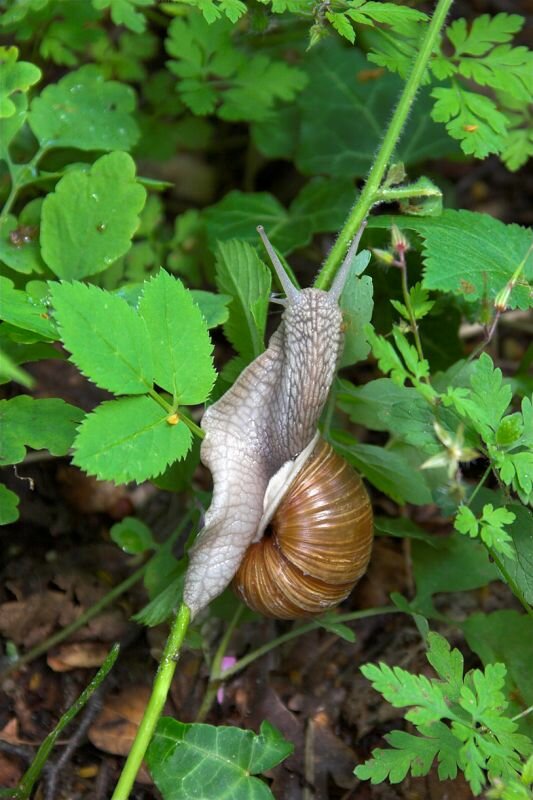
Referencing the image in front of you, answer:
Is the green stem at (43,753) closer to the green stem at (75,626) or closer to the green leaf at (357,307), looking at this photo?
the green stem at (75,626)

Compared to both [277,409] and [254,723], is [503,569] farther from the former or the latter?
[254,723]

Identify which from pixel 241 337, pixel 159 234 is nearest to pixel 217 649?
pixel 241 337

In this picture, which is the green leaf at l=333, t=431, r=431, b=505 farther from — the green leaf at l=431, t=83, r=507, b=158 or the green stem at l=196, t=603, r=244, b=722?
the green leaf at l=431, t=83, r=507, b=158

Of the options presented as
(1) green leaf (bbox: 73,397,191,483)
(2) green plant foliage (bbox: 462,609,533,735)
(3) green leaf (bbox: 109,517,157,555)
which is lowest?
(2) green plant foliage (bbox: 462,609,533,735)

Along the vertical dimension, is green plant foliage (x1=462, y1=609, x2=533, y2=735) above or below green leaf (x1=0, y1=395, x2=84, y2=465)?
below

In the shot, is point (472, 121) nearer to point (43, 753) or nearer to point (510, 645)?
point (510, 645)

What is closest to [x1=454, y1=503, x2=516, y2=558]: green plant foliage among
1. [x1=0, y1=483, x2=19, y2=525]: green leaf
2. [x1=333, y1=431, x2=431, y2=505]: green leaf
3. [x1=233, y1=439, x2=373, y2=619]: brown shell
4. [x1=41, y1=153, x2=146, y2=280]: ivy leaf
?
[x1=233, y1=439, x2=373, y2=619]: brown shell
